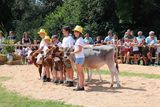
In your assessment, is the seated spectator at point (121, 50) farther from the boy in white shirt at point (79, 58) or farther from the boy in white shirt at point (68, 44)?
the boy in white shirt at point (79, 58)

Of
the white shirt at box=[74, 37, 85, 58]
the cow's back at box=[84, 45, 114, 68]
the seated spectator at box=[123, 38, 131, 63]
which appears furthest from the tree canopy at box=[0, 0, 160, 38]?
the white shirt at box=[74, 37, 85, 58]

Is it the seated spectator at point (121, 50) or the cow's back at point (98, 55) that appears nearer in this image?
the cow's back at point (98, 55)

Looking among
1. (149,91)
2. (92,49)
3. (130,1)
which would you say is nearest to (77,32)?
(92,49)

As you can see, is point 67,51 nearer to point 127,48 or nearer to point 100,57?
point 100,57

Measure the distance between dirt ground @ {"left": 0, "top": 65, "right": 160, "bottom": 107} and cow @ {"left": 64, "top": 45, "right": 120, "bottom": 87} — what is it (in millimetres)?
592

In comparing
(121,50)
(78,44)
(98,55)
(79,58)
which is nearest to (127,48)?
(121,50)

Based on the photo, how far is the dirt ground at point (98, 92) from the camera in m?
11.2

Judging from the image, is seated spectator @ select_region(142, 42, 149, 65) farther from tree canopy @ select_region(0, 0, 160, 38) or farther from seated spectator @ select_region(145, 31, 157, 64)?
tree canopy @ select_region(0, 0, 160, 38)

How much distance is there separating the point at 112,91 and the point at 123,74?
4.23 metres

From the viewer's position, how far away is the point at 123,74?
56.4 ft

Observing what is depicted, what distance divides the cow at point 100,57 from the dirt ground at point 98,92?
0.59 m

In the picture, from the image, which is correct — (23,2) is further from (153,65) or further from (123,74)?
(123,74)

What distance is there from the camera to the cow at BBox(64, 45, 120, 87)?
13797 mm

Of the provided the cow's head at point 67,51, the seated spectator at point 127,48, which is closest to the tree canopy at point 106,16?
the seated spectator at point 127,48
